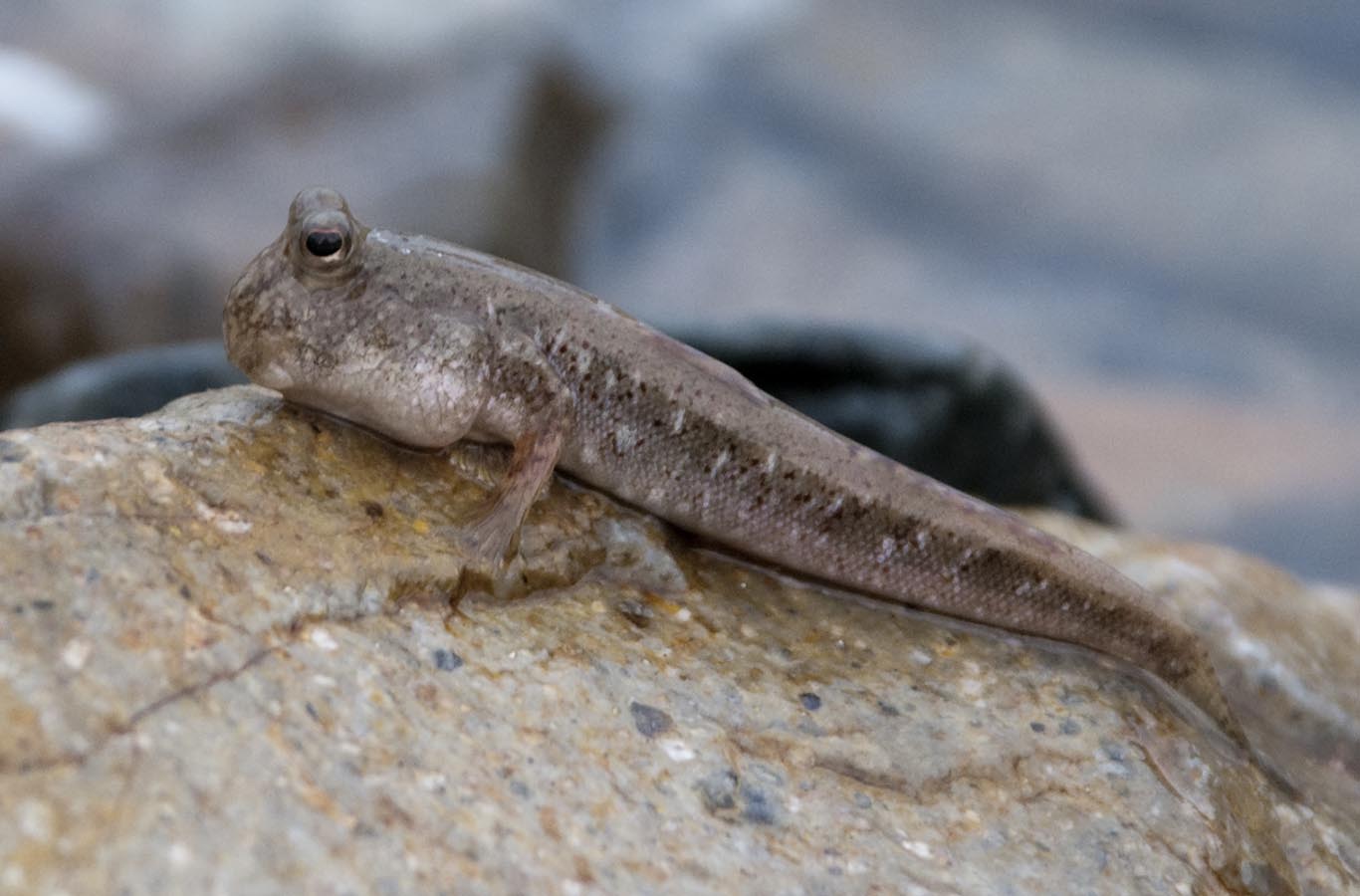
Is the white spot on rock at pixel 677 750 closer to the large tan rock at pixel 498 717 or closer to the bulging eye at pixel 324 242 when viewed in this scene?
the large tan rock at pixel 498 717

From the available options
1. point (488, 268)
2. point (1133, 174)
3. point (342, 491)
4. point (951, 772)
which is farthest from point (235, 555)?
point (1133, 174)

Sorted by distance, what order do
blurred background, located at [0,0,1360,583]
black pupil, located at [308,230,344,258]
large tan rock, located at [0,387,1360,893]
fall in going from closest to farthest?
large tan rock, located at [0,387,1360,893] → black pupil, located at [308,230,344,258] → blurred background, located at [0,0,1360,583]

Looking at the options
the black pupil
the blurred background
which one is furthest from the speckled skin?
the blurred background

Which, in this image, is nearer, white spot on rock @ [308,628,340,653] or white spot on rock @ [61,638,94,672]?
white spot on rock @ [61,638,94,672]

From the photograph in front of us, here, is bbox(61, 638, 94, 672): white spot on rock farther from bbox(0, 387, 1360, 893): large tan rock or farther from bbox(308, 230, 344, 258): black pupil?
bbox(308, 230, 344, 258): black pupil

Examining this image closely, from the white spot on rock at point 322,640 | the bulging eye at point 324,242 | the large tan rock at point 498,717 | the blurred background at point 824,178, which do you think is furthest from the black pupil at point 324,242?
the blurred background at point 824,178

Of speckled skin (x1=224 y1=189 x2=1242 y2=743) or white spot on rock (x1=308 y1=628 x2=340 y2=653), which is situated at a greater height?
speckled skin (x1=224 y1=189 x2=1242 y2=743)

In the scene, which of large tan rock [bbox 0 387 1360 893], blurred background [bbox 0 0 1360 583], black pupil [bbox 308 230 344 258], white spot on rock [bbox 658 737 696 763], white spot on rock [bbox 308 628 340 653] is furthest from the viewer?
blurred background [bbox 0 0 1360 583]
